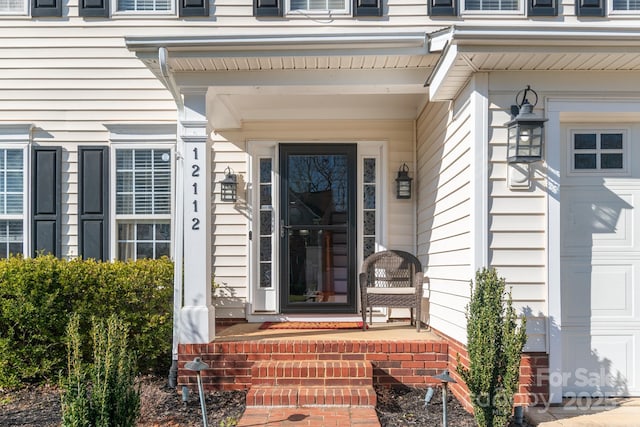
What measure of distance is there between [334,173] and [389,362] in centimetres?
227

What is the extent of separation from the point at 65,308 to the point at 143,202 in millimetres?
1349

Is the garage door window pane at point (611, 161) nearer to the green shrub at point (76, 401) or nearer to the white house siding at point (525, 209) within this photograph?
the white house siding at point (525, 209)

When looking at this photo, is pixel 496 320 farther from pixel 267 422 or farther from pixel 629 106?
pixel 629 106

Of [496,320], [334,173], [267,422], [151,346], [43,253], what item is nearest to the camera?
[496,320]

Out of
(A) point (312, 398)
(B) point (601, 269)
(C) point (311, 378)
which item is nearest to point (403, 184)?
(B) point (601, 269)

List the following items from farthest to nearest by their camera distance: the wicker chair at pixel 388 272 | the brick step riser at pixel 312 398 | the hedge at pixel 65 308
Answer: the wicker chair at pixel 388 272, the hedge at pixel 65 308, the brick step riser at pixel 312 398

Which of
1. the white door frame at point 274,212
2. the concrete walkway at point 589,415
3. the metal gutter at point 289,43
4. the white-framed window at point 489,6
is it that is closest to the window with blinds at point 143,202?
the white door frame at point 274,212

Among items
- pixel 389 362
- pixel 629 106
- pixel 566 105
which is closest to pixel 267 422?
pixel 389 362

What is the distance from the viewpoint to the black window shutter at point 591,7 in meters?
5.25

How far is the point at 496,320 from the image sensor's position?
316cm

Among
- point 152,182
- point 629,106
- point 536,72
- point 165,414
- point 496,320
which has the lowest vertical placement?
point 165,414

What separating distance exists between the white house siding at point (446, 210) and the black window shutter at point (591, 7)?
204 cm

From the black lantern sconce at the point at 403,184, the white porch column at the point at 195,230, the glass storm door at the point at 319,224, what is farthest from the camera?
the glass storm door at the point at 319,224

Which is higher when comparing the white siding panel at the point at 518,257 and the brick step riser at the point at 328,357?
the white siding panel at the point at 518,257
